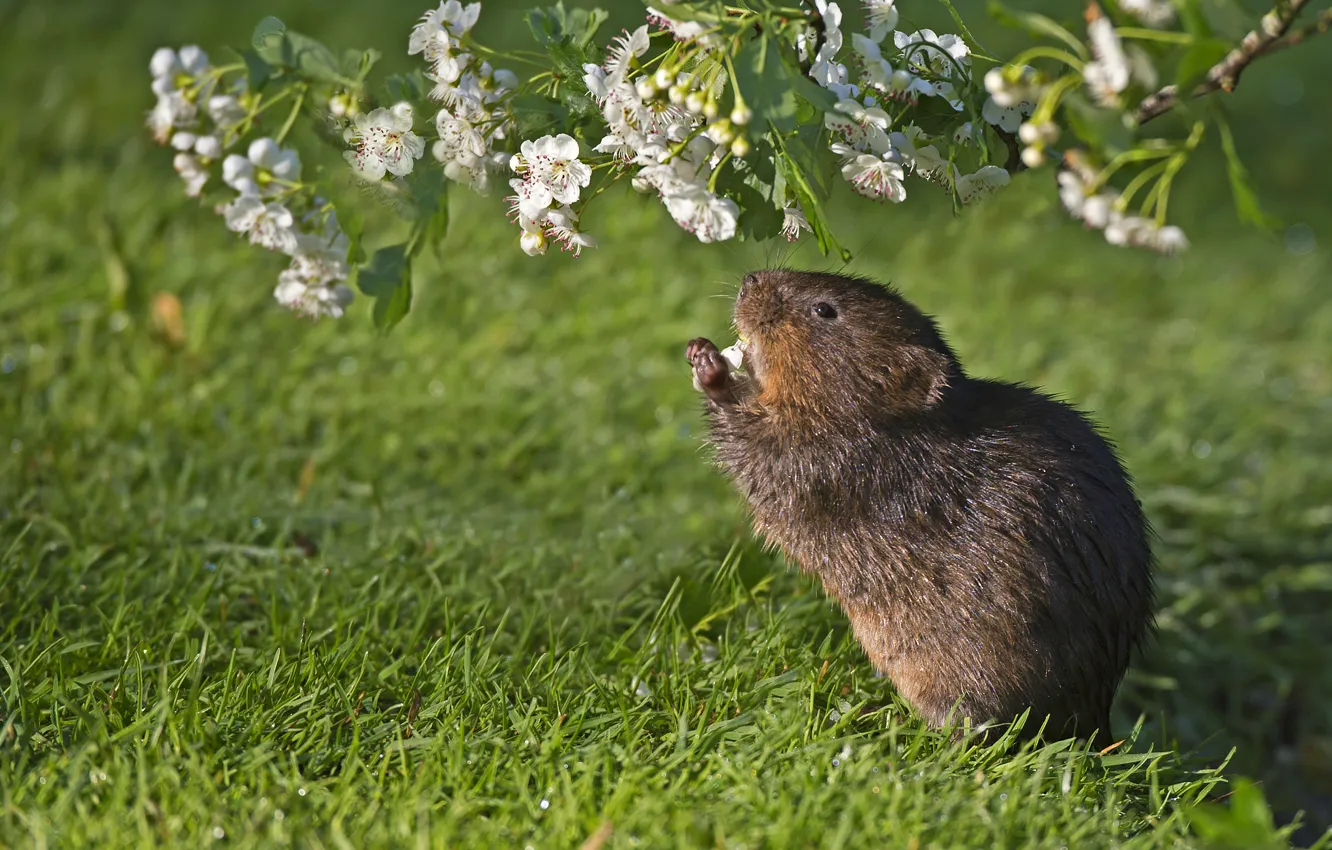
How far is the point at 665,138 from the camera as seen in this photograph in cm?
281

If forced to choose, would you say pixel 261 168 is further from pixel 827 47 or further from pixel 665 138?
pixel 827 47

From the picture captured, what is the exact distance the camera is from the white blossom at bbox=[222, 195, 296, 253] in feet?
10.1

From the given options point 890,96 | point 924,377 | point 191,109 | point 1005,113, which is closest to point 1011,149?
point 1005,113

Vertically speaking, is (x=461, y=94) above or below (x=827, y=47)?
below

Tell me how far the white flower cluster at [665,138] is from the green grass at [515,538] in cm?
95

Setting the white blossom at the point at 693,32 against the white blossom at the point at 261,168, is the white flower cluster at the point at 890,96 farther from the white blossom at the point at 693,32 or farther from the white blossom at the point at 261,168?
the white blossom at the point at 261,168

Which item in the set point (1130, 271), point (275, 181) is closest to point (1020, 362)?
point (1130, 271)

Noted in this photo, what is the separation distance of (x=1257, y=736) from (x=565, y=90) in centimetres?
305

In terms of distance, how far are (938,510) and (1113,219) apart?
98 cm

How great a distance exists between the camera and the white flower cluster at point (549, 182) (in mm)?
2854

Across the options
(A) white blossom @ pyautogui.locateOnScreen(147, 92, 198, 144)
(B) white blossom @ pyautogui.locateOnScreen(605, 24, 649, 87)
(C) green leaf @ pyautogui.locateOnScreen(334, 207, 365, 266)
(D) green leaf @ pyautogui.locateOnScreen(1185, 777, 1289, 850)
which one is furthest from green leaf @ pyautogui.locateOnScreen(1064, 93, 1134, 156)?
(A) white blossom @ pyautogui.locateOnScreen(147, 92, 198, 144)

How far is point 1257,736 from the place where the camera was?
424 cm

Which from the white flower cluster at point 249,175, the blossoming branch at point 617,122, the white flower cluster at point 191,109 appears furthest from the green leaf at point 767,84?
the white flower cluster at point 191,109

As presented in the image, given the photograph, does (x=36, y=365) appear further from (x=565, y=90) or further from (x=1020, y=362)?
(x=1020, y=362)
